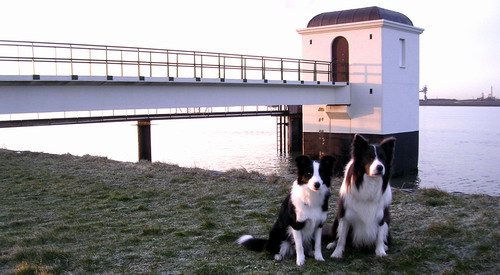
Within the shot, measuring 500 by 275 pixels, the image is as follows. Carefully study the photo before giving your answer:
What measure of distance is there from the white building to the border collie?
2335 cm

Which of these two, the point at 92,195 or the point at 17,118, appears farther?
the point at 17,118

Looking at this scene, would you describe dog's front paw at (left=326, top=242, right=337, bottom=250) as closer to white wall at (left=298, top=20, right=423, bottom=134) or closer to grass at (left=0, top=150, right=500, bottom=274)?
grass at (left=0, top=150, right=500, bottom=274)

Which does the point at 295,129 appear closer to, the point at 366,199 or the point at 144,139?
the point at 144,139

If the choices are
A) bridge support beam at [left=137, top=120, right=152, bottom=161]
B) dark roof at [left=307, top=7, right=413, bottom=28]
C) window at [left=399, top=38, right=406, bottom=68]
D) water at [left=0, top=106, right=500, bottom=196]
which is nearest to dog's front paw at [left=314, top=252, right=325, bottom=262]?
water at [left=0, top=106, right=500, bottom=196]

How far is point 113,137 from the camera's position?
160ft

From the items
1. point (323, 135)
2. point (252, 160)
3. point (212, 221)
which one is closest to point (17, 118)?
point (252, 160)

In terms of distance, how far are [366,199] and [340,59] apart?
1019 inches

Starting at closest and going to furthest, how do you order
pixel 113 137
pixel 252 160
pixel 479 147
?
pixel 252 160
pixel 479 147
pixel 113 137

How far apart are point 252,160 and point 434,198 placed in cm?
2417

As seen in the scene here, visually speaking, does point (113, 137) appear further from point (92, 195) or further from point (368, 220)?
point (368, 220)

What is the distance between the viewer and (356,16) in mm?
29281

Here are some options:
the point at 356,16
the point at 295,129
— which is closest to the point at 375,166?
the point at 356,16

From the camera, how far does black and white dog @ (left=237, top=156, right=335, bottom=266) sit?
5.26m

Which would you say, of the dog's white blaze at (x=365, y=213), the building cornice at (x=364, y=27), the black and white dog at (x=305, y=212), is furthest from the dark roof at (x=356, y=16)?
the black and white dog at (x=305, y=212)
